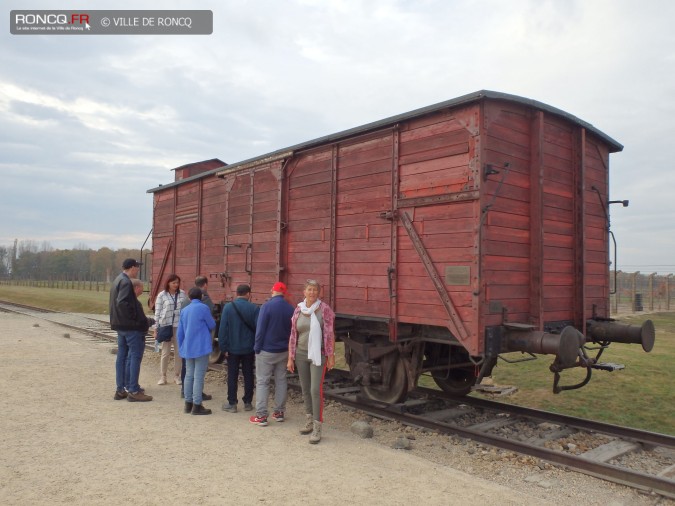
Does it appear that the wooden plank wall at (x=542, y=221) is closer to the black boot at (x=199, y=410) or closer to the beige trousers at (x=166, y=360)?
the black boot at (x=199, y=410)

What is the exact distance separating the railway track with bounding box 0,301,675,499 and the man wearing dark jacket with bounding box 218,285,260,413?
137cm

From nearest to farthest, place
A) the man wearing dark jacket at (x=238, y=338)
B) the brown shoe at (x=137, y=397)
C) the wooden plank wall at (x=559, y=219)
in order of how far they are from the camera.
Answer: the wooden plank wall at (x=559, y=219), the man wearing dark jacket at (x=238, y=338), the brown shoe at (x=137, y=397)

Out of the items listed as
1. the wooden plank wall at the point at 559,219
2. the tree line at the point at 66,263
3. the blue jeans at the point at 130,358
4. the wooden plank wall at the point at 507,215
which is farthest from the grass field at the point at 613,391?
the tree line at the point at 66,263

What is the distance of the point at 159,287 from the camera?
12758 millimetres

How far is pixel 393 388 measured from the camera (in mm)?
6918

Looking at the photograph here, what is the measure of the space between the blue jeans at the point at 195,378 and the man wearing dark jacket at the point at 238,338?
343mm

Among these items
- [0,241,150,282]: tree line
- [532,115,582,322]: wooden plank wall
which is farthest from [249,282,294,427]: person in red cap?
[0,241,150,282]: tree line

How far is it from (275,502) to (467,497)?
1657mm

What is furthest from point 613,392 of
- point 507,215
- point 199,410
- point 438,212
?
point 199,410

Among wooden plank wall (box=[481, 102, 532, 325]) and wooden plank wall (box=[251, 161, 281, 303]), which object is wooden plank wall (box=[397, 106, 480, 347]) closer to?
wooden plank wall (box=[481, 102, 532, 325])

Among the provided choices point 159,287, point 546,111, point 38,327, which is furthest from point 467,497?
point 38,327

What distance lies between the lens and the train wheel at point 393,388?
22.2 feet

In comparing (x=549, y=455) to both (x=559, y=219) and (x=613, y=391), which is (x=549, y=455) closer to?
(x=559, y=219)

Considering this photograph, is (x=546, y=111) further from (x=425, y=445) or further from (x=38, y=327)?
(x=38, y=327)
